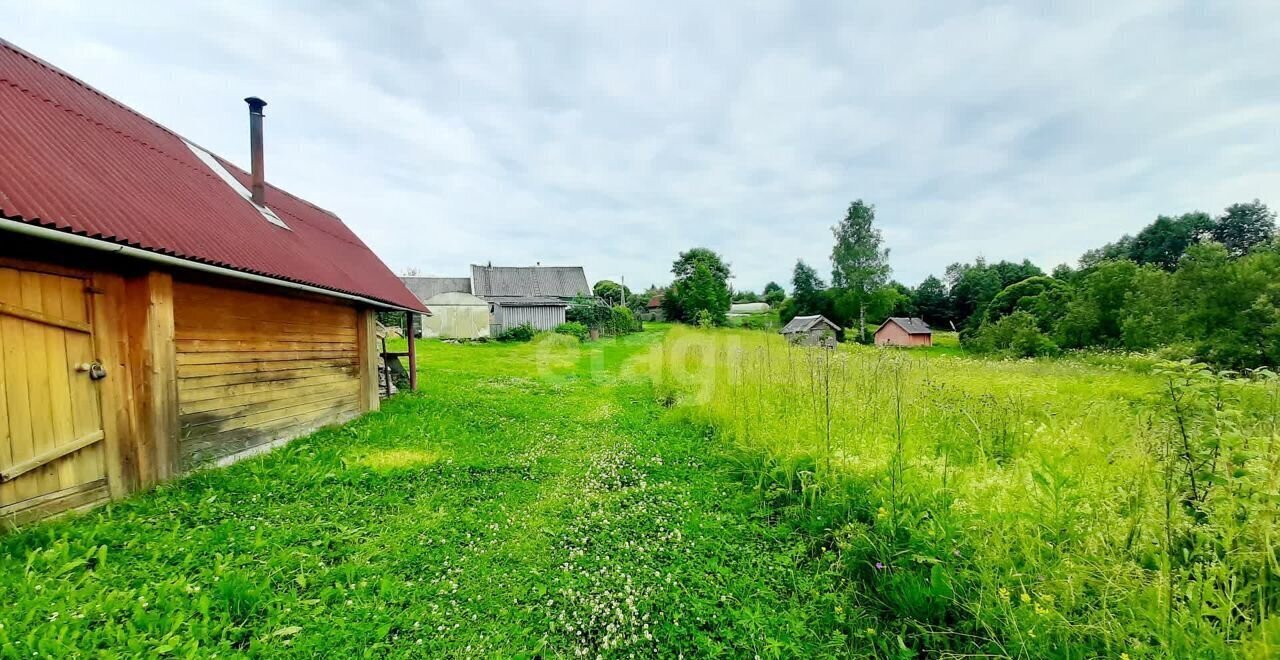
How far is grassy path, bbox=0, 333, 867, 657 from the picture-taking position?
8.12 feet

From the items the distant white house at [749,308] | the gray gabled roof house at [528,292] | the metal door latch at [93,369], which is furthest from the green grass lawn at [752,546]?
the distant white house at [749,308]

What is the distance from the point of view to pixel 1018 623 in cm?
204

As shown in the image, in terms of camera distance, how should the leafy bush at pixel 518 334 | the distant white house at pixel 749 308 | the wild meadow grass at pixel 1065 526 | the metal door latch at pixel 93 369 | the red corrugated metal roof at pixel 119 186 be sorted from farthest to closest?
the distant white house at pixel 749 308 → the leafy bush at pixel 518 334 → the metal door latch at pixel 93 369 → the red corrugated metal roof at pixel 119 186 → the wild meadow grass at pixel 1065 526

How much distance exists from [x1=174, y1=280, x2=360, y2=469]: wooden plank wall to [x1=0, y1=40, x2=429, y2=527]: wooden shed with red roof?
0.8 inches

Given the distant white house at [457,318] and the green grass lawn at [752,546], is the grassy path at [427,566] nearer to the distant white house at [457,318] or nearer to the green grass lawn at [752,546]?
the green grass lawn at [752,546]

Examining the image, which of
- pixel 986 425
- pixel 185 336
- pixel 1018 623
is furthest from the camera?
pixel 185 336

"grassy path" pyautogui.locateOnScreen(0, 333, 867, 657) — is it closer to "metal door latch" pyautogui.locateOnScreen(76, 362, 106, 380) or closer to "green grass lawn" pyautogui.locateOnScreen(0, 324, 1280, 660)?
"green grass lawn" pyautogui.locateOnScreen(0, 324, 1280, 660)

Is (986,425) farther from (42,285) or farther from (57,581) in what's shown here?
(42,285)

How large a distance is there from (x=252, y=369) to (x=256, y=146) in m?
4.93

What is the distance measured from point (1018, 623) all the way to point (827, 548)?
4.34 ft

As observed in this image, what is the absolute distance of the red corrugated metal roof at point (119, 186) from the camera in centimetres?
356

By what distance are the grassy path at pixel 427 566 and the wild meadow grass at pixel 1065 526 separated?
46 cm

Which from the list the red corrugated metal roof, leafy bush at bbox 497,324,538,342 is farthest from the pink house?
the red corrugated metal roof

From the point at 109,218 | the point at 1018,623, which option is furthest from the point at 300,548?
the point at 1018,623
